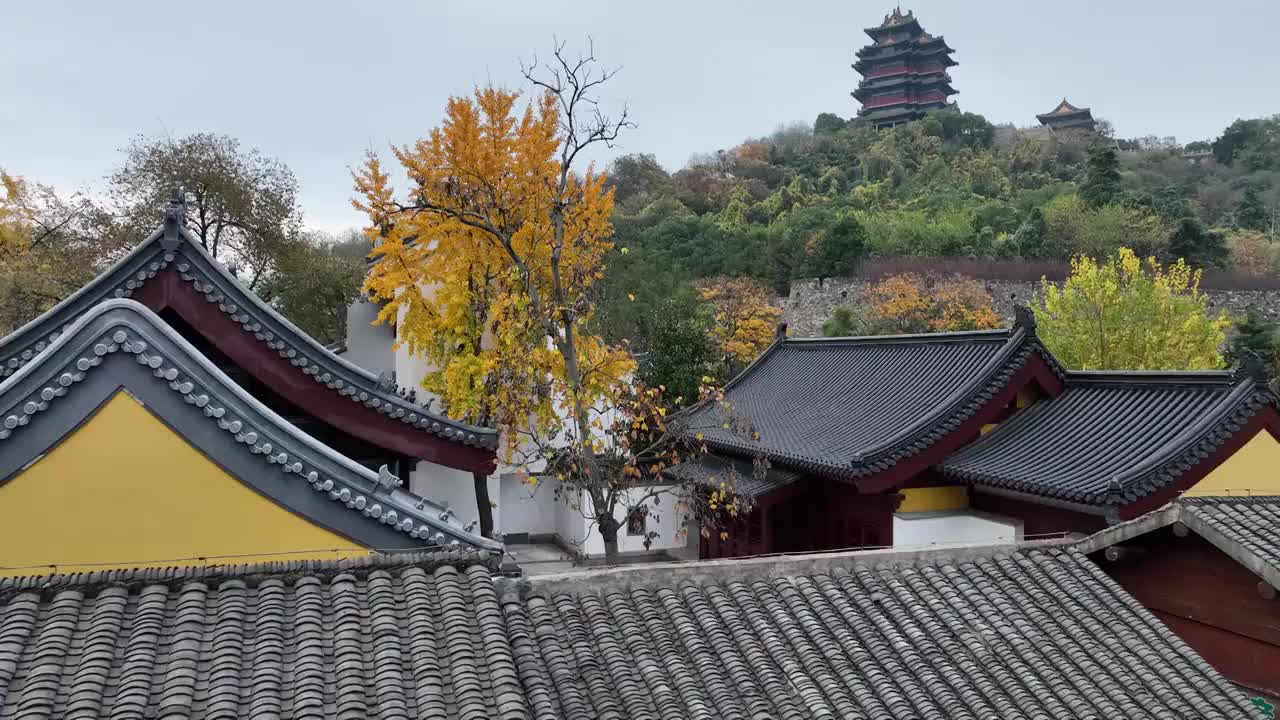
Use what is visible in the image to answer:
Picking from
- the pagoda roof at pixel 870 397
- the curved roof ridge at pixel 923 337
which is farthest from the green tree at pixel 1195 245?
the pagoda roof at pixel 870 397

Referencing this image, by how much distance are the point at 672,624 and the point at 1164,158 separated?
62.1 metres

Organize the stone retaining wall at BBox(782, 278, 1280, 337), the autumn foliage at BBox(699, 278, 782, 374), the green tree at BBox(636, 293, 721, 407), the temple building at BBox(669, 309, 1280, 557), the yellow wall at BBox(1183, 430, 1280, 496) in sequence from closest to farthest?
the temple building at BBox(669, 309, 1280, 557)
the yellow wall at BBox(1183, 430, 1280, 496)
the green tree at BBox(636, 293, 721, 407)
the autumn foliage at BBox(699, 278, 782, 374)
the stone retaining wall at BBox(782, 278, 1280, 337)

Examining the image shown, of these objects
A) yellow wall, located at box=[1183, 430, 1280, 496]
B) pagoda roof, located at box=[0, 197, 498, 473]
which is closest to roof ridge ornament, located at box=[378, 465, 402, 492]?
pagoda roof, located at box=[0, 197, 498, 473]

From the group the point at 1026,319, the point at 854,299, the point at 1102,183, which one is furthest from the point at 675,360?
the point at 1102,183

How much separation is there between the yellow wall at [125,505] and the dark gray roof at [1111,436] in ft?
27.8

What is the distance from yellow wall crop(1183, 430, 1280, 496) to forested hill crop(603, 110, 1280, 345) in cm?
1765

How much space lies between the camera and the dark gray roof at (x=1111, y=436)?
9906 millimetres

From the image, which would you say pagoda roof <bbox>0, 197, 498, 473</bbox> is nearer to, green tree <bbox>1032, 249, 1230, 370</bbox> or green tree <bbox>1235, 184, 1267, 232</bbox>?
green tree <bbox>1032, 249, 1230, 370</bbox>

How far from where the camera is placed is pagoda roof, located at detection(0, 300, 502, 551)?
540 cm

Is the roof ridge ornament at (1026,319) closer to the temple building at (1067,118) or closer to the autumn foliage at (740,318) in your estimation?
the autumn foliage at (740,318)

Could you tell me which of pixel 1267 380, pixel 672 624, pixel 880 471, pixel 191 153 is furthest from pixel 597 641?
pixel 191 153

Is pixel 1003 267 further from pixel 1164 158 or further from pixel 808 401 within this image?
pixel 1164 158

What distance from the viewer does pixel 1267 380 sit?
10.1 m

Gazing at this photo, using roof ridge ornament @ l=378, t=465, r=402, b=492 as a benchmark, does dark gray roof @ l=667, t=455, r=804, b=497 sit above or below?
below
